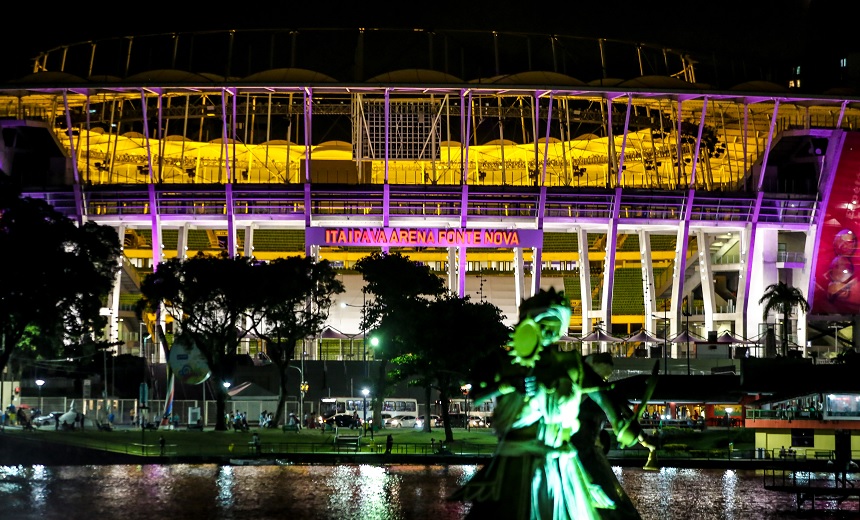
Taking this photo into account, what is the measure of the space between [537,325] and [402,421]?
79949mm

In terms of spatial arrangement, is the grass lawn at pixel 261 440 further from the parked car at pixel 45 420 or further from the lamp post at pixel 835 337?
the lamp post at pixel 835 337

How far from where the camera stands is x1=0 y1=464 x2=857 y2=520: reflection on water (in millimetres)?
37781

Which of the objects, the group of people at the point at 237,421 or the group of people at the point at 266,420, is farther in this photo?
the group of people at the point at 266,420

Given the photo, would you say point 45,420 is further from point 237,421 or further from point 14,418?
point 237,421

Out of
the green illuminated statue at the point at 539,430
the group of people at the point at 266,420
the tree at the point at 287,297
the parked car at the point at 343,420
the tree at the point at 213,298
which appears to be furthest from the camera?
the parked car at the point at 343,420

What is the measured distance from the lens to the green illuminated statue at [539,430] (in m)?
22.3

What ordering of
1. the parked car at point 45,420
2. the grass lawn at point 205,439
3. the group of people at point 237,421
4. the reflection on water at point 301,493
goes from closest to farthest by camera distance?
the reflection on water at point 301,493 → the grass lawn at point 205,439 → the group of people at point 237,421 → the parked car at point 45,420

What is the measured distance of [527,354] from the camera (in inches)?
880

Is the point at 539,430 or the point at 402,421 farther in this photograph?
the point at 402,421

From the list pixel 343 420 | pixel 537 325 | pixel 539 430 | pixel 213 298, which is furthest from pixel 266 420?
pixel 537 325

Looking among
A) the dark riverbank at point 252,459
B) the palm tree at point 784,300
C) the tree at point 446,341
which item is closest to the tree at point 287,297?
the tree at point 446,341

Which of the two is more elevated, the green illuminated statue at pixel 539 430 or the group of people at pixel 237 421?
the green illuminated statue at pixel 539 430

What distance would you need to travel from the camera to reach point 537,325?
22.5 meters

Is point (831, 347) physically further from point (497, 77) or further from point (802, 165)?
point (497, 77)
